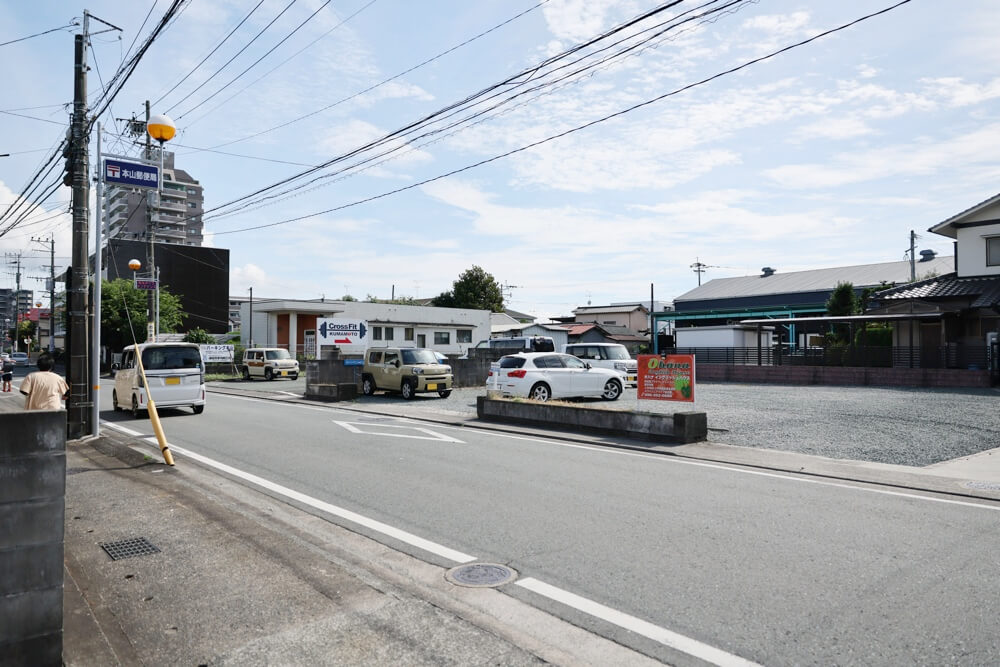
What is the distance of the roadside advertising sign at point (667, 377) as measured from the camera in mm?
12227

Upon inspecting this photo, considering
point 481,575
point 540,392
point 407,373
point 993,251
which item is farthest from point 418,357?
point 993,251

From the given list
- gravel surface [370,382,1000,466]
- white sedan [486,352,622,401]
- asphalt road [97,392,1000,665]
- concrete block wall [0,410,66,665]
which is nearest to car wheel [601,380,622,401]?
white sedan [486,352,622,401]

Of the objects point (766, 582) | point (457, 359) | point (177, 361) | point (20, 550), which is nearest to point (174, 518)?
point (20, 550)

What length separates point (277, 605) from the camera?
172 inches

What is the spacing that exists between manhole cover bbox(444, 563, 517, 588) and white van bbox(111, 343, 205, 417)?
1312 centimetres

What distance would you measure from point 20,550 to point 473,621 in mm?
2514

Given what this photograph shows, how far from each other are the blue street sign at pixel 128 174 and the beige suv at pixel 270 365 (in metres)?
23.2

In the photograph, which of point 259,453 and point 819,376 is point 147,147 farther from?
point 819,376

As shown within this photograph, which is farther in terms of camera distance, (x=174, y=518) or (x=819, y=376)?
→ (x=819, y=376)

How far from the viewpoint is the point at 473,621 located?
4.15 metres

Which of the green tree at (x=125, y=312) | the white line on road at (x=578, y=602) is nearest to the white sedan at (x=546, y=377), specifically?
the white line on road at (x=578, y=602)

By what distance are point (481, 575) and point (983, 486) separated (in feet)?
21.5

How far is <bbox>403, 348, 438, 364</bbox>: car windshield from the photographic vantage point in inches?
858

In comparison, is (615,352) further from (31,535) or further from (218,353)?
(218,353)
